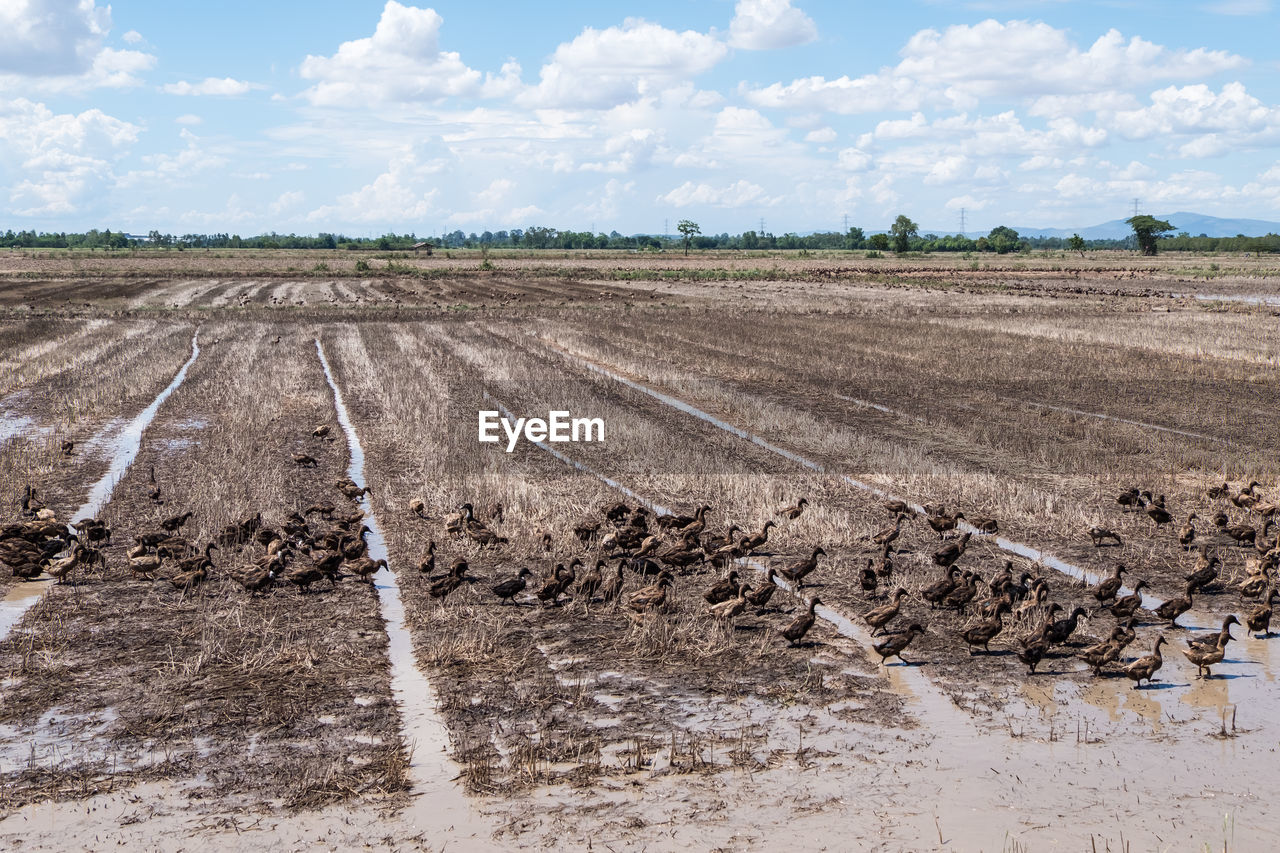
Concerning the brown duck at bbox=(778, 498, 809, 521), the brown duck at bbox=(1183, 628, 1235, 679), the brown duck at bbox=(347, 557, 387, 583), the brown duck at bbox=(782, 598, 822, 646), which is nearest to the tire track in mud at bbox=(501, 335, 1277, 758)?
the brown duck at bbox=(1183, 628, 1235, 679)

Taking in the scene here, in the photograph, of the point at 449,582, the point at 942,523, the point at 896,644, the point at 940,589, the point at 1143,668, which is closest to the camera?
the point at 1143,668

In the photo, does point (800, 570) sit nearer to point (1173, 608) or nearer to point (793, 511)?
point (793, 511)

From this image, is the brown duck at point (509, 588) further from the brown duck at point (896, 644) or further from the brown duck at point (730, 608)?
the brown duck at point (896, 644)

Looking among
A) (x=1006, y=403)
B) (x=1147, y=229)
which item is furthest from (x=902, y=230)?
(x=1006, y=403)

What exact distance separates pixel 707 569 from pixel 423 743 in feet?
18.2

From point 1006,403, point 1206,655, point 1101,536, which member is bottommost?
point 1206,655

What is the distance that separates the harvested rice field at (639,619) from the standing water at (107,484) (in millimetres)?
96

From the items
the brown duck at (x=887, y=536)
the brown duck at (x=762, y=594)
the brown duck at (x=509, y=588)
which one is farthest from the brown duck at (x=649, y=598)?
the brown duck at (x=887, y=536)

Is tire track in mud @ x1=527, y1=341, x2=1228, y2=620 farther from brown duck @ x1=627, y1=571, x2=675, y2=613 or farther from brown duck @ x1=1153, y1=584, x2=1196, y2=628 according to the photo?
brown duck @ x1=627, y1=571, x2=675, y2=613

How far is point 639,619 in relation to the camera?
435 inches

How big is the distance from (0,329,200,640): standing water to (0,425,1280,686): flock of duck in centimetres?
35

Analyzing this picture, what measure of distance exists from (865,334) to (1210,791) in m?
35.1

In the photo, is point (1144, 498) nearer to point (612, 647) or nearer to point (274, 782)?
point (612, 647)

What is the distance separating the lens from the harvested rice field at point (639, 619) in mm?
7543
